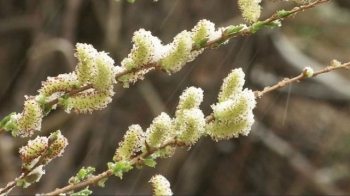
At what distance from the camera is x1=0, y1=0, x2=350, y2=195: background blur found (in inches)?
92.5

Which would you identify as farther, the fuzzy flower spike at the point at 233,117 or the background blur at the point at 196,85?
the background blur at the point at 196,85

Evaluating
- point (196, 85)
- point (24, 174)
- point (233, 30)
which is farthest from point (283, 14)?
point (196, 85)

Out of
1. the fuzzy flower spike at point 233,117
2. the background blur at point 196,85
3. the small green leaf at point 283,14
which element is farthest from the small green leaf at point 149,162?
the background blur at point 196,85

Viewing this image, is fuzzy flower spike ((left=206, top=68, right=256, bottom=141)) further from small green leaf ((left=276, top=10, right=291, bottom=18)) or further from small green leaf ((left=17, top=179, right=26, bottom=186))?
small green leaf ((left=17, top=179, right=26, bottom=186))

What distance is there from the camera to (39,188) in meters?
2.31

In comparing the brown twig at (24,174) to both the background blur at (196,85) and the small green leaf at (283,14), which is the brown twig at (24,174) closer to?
the small green leaf at (283,14)

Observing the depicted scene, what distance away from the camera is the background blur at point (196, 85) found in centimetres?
235

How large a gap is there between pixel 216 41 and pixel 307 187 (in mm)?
2234

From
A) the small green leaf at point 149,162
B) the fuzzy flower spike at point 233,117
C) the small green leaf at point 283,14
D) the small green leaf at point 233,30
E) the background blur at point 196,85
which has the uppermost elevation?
the background blur at point 196,85

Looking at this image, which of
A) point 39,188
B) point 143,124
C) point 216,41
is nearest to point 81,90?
point 216,41

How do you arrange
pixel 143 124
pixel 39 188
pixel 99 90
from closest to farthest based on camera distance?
pixel 99 90 < pixel 39 188 < pixel 143 124

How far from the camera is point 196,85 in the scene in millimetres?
2506

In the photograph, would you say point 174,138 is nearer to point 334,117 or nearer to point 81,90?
point 81,90

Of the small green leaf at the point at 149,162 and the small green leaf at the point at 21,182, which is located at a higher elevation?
the small green leaf at the point at 21,182
